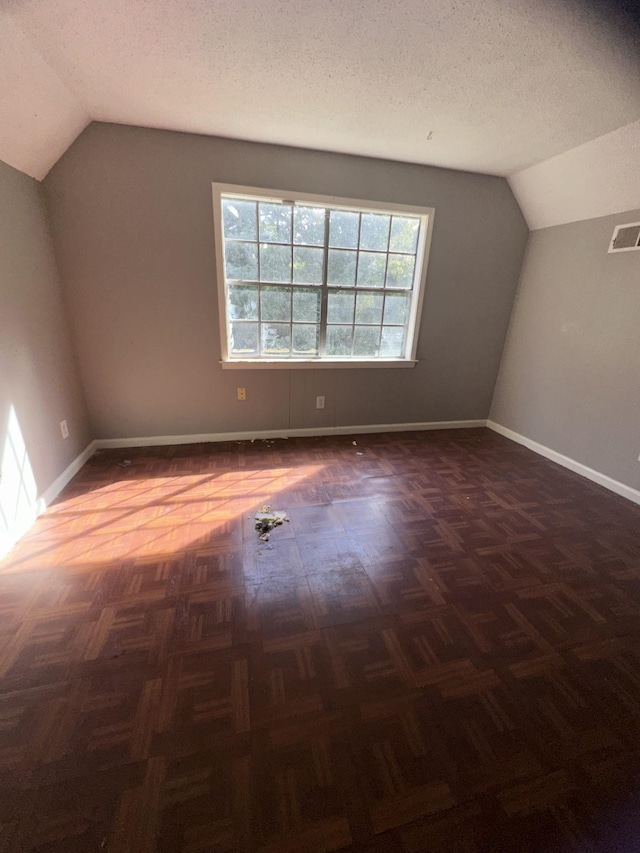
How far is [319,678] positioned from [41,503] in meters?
2.04

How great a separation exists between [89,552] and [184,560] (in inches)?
21.2

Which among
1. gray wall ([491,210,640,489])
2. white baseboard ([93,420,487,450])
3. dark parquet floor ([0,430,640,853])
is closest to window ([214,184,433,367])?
white baseboard ([93,420,487,450])

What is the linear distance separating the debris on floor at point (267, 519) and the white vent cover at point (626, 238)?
3209 mm

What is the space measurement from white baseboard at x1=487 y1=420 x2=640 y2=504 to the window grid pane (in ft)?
5.53

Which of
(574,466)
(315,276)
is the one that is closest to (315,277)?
(315,276)

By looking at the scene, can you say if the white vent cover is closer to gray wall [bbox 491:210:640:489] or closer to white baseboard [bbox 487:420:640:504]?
gray wall [bbox 491:210:640:489]

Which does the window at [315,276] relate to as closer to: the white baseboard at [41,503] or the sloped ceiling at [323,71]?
the sloped ceiling at [323,71]

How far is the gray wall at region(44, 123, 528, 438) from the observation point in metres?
2.49

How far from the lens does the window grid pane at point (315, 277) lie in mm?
2855

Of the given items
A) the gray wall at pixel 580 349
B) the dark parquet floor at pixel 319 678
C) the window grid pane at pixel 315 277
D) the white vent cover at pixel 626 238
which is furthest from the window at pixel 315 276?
the dark parquet floor at pixel 319 678

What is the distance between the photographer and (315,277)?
3051 millimetres

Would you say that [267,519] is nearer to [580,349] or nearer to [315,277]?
[315,277]

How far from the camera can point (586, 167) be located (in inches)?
99.1

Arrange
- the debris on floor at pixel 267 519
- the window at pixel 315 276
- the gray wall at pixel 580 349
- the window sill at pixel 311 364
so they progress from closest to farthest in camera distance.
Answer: the debris on floor at pixel 267 519 → the gray wall at pixel 580 349 → the window at pixel 315 276 → the window sill at pixel 311 364
